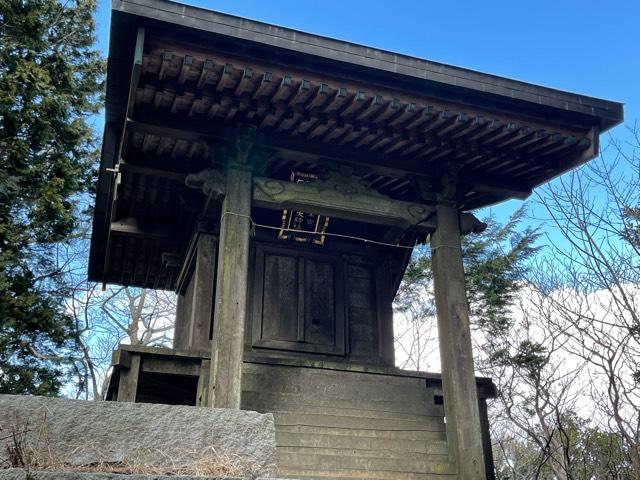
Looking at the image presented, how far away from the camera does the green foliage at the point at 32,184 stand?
11500 millimetres

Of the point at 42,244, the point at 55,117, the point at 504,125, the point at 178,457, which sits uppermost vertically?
the point at 55,117

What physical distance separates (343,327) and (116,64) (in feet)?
14.4

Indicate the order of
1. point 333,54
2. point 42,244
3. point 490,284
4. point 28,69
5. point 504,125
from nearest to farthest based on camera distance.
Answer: point 333,54 → point 504,125 → point 28,69 → point 42,244 → point 490,284

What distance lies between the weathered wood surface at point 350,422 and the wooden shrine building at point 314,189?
0.02m

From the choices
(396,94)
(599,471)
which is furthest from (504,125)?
(599,471)

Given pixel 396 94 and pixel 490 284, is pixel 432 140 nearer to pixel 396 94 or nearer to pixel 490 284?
pixel 396 94

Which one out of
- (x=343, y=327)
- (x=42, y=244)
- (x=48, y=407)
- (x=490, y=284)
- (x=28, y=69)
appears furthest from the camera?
(x=490, y=284)

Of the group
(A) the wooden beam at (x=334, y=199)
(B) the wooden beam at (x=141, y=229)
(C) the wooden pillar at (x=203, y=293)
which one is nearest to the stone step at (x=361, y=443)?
(C) the wooden pillar at (x=203, y=293)

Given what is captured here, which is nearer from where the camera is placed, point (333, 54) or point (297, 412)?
point (333, 54)

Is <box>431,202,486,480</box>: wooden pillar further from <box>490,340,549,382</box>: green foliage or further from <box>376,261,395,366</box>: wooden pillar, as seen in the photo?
<box>490,340,549,382</box>: green foliage

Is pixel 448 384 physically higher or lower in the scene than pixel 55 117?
lower

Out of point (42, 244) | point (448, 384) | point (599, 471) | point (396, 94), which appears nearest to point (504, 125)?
point (396, 94)

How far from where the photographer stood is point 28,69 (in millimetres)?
11828

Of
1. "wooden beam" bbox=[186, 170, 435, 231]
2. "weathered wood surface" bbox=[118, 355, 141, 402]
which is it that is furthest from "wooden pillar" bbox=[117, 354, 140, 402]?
"wooden beam" bbox=[186, 170, 435, 231]
